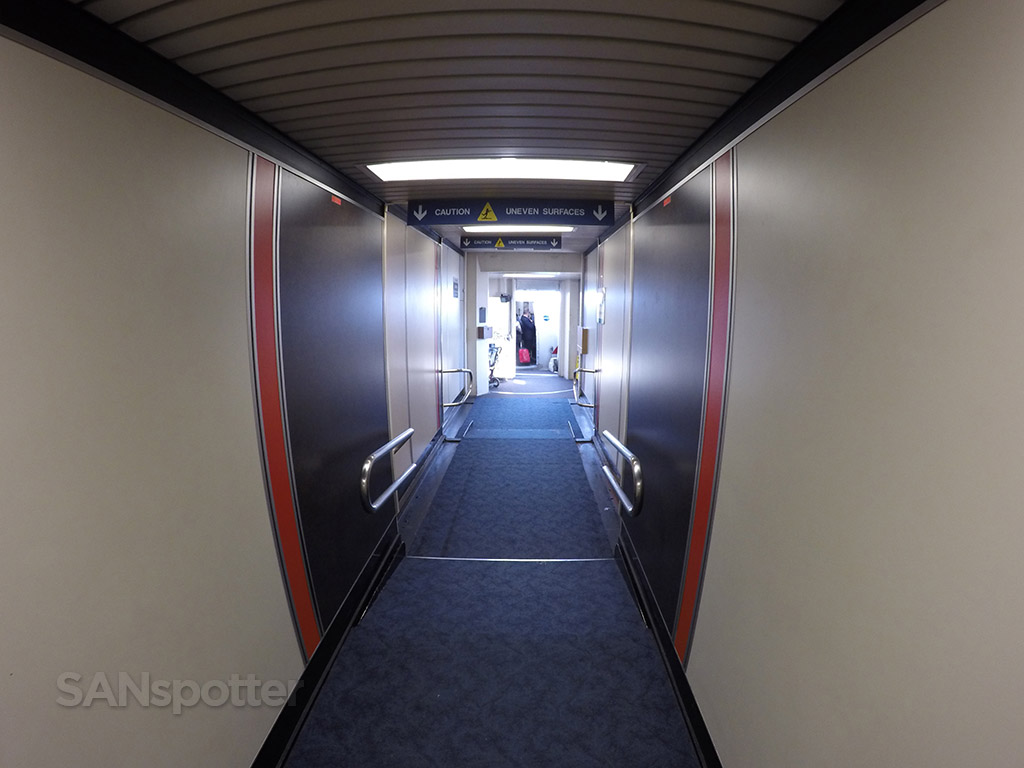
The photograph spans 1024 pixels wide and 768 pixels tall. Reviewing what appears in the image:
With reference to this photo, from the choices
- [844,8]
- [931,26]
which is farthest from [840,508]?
[844,8]

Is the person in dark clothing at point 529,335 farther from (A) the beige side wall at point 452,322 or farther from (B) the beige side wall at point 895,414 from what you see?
(B) the beige side wall at point 895,414

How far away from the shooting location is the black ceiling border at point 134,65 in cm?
110

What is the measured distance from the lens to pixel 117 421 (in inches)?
50.0

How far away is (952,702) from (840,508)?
15.8 inches

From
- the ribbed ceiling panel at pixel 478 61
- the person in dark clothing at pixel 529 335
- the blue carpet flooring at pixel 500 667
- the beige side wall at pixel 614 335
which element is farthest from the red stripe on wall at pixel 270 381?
the person in dark clothing at pixel 529 335

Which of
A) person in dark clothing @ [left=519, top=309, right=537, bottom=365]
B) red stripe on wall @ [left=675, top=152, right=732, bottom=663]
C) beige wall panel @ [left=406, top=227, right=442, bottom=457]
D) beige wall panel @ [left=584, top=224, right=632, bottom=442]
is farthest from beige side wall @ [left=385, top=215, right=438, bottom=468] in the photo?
person in dark clothing @ [left=519, top=309, right=537, bottom=365]

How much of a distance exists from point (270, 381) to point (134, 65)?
1101 millimetres

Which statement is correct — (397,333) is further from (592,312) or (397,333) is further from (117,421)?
(592,312)

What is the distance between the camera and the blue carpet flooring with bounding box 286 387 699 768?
2.00 meters

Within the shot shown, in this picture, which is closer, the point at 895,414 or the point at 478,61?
the point at 895,414

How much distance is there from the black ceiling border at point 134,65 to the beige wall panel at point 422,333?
2343 millimetres

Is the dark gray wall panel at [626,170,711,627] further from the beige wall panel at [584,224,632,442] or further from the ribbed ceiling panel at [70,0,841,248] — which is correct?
the beige wall panel at [584,224,632,442]

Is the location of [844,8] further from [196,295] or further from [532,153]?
[196,295]

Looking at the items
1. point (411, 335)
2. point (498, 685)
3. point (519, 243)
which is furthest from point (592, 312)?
point (498, 685)
